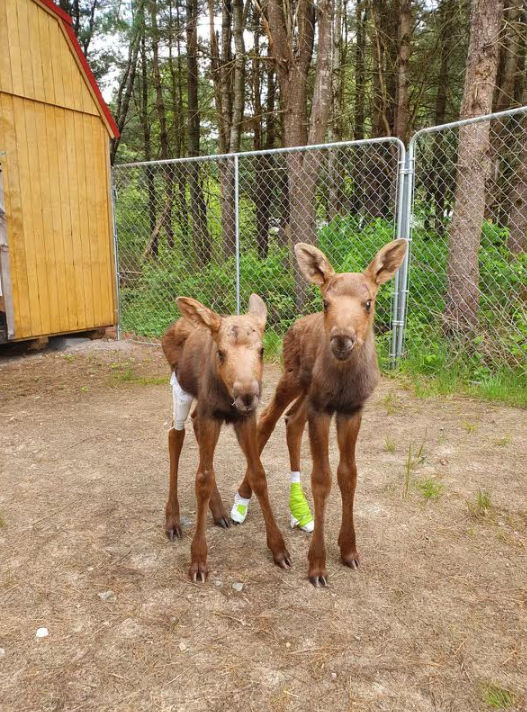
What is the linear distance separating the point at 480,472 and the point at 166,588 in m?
2.69

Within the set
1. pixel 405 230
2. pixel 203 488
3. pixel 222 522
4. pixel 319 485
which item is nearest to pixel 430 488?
pixel 319 485

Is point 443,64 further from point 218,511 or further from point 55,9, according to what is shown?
point 218,511

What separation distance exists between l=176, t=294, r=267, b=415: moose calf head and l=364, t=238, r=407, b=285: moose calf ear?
2.20 ft

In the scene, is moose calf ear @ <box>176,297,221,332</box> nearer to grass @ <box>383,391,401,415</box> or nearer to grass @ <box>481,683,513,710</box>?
grass @ <box>481,683,513,710</box>

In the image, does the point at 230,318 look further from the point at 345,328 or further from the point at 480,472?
the point at 480,472

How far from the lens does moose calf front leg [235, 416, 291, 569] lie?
3.03 metres

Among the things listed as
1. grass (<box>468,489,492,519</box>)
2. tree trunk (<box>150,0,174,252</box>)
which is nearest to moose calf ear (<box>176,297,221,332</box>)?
grass (<box>468,489,492,519</box>)

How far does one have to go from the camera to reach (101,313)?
9.09 m

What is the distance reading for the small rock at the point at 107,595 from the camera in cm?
278

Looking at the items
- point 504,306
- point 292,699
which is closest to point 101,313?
point 504,306

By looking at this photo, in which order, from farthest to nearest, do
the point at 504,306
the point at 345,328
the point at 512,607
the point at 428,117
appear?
the point at 428,117
the point at 504,306
the point at 512,607
the point at 345,328

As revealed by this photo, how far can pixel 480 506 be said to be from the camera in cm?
363

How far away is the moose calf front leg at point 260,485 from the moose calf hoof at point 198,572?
418mm

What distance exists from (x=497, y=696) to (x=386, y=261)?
212 cm
